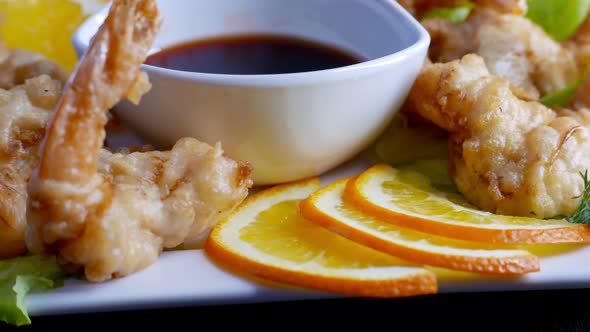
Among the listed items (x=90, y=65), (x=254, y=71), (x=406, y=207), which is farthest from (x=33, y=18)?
(x=406, y=207)

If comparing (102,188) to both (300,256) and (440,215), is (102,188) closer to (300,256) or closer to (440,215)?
(300,256)

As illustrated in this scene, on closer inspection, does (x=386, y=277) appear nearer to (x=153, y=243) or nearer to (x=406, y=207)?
(x=406, y=207)

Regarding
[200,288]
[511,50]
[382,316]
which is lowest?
[382,316]

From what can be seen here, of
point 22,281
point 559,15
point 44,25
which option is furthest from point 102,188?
point 559,15

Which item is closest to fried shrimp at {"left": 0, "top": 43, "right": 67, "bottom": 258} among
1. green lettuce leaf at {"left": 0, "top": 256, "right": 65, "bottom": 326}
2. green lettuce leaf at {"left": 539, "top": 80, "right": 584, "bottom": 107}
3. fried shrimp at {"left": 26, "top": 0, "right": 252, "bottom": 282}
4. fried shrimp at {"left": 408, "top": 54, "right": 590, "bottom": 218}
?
green lettuce leaf at {"left": 0, "top": 256, "right": 65, "bottom": 326}

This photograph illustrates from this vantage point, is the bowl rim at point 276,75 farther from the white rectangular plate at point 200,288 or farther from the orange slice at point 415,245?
the white rectangular plate at point 200,288

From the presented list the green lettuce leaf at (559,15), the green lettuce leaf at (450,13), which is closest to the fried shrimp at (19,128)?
the green lettuce leaf at (450,13)
